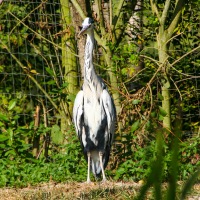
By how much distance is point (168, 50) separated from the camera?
26.3 feet

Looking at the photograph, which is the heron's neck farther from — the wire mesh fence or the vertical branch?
the vertical branch

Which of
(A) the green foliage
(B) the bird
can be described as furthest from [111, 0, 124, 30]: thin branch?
(A) the green foliage

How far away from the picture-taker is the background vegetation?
299 inches

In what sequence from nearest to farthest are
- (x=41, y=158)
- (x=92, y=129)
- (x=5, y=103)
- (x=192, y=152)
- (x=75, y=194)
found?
(x=75, y=194), (x=92, y=129), (x=192, y=152), (x=41, y=158), (x=5, y=103)

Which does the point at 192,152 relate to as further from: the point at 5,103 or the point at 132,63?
the point at 5,103

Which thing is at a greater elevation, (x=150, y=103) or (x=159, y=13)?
(x=159, y=13)

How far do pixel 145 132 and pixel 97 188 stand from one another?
7.19ft

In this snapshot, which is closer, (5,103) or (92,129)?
(92,129)

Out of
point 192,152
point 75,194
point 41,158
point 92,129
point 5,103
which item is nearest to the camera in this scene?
point 75,194

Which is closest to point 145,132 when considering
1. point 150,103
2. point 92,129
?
point 150,103

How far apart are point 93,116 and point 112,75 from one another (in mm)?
1347

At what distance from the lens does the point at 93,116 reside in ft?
22.1

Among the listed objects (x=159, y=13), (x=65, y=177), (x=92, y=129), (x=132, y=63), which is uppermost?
(x=159, y=13)

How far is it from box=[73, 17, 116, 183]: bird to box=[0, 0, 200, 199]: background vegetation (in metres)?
0.32
